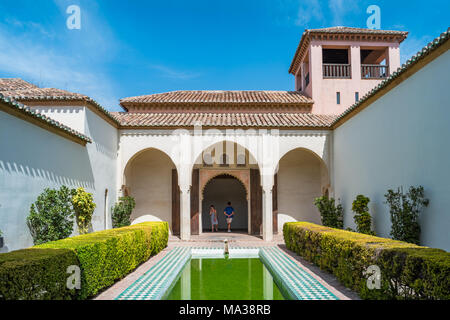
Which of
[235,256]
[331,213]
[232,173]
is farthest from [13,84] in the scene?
[331,213]

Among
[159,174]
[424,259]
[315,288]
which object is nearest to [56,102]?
[159,174]

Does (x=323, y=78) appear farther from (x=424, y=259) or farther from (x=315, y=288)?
(x=424, y=259)

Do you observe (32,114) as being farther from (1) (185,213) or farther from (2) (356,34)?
(2) (356,34)

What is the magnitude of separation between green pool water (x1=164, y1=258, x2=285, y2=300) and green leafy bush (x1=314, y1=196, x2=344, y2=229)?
395cm

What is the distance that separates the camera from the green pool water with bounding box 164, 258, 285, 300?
22.5 feet

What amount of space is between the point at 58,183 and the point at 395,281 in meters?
7.86

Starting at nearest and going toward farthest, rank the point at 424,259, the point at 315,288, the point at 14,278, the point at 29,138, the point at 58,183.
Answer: the point at 14,278 < the point at 424,259 < the point at 315,288 < the point at 29,138 < the point at 58,183

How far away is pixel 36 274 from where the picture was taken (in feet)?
14.5

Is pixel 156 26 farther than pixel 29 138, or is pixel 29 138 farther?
pixel 156 26

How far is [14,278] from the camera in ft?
13.3

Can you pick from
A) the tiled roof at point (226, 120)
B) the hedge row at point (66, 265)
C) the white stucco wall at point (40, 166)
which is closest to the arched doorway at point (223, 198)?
the tiled roof at point (226, 120)

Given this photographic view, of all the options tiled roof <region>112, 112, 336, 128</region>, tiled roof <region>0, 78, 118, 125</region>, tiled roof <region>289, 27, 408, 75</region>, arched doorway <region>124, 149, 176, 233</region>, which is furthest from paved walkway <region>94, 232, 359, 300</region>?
tiled roof <region>289, 27, 408, 75</region>

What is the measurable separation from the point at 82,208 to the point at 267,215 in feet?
22.2

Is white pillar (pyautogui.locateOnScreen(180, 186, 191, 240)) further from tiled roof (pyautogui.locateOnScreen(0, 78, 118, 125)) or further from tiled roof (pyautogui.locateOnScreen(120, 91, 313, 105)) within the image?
tiled roof (pyautogui.locateOnScreen(120, 91, 313, 105))
